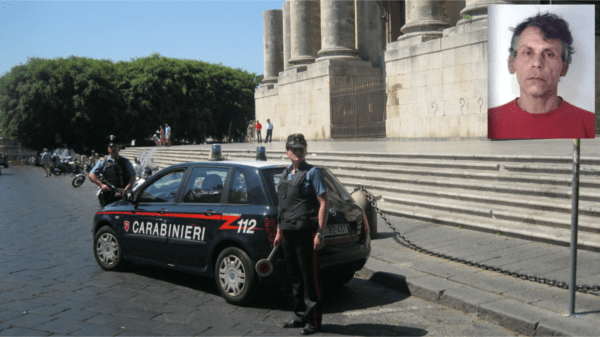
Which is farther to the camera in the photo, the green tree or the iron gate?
the green tree

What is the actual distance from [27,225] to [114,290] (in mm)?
6001

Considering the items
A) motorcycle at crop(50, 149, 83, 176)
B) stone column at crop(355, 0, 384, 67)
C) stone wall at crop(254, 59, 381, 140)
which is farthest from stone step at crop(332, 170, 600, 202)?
motorcycle at crop(50, 149, 83, 176)

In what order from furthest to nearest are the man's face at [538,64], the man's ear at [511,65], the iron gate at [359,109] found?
the iron gate at [359,109], the man's ear at [511,65], the man's face at [538,64]

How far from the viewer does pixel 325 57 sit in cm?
2644

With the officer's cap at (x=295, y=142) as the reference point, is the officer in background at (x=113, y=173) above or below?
below

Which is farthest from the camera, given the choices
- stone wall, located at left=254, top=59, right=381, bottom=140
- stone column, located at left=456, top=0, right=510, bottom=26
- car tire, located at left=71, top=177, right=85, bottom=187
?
stone wall, located at left=254, top=59, right=381, bottom=140

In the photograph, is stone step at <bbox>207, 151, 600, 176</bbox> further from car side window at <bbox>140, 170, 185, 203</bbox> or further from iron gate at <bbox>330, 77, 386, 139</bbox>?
iron gate at <bbox>330, 77, 386, 139</bbox>

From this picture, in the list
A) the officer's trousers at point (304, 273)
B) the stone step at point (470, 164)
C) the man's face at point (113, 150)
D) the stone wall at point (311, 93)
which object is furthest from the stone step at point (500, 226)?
the stone wall at point (311, 93)

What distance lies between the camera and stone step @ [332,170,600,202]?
7.73 metres

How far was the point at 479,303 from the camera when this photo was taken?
504 centimetres

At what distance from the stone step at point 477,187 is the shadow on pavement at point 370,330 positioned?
4.13 meters

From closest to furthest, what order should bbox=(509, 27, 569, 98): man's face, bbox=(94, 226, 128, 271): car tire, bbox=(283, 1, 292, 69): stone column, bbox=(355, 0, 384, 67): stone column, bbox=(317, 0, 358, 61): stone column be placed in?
1. bbox=(509, 27, 569, 98): man's face
2. bbox=(94, 226, 128, 271): car tire
3. bbox=(317, 0, 358, 61): stone column
4. bbox=(355, 0, 384, 67): stone column
5. bbox=(283, 1, 292, 69): stone column

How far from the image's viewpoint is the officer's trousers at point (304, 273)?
4.66 m

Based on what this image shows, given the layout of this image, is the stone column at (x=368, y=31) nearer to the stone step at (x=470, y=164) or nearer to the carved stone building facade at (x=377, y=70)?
the carved stone building facade at (x=377, y=70)
